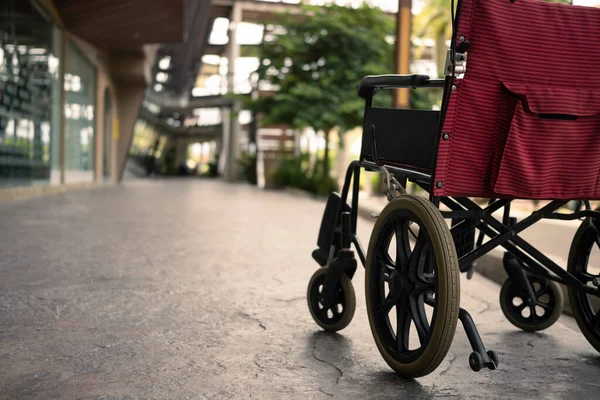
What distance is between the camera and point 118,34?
56.8ft

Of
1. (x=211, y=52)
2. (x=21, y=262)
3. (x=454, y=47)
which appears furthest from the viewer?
(x=211, y=52)

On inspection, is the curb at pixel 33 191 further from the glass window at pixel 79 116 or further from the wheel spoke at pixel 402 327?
the wheel spoke at pixel 402 327

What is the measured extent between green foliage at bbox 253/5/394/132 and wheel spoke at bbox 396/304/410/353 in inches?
559

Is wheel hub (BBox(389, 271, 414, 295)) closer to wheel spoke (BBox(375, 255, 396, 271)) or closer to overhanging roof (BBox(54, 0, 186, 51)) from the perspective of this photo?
wheel spoke (BBox(375, 255, 396, 271))

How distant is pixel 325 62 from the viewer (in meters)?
17.8

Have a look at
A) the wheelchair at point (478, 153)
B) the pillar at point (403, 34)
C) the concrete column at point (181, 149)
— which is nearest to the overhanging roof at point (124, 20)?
the pillar at point (403, 34)

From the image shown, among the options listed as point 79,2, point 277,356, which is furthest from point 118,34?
point 277,356

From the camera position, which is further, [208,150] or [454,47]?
[208,150]

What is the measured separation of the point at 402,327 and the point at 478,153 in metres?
0.62

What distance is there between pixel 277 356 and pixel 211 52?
134 ft

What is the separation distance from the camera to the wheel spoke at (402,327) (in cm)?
235

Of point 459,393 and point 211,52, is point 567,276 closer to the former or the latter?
point 459,393

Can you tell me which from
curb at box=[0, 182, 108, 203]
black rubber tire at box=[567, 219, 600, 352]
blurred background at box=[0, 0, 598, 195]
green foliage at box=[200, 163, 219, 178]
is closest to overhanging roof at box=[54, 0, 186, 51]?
blurred background at box=[0, 0, 598, 195]

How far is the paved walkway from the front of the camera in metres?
2.28
